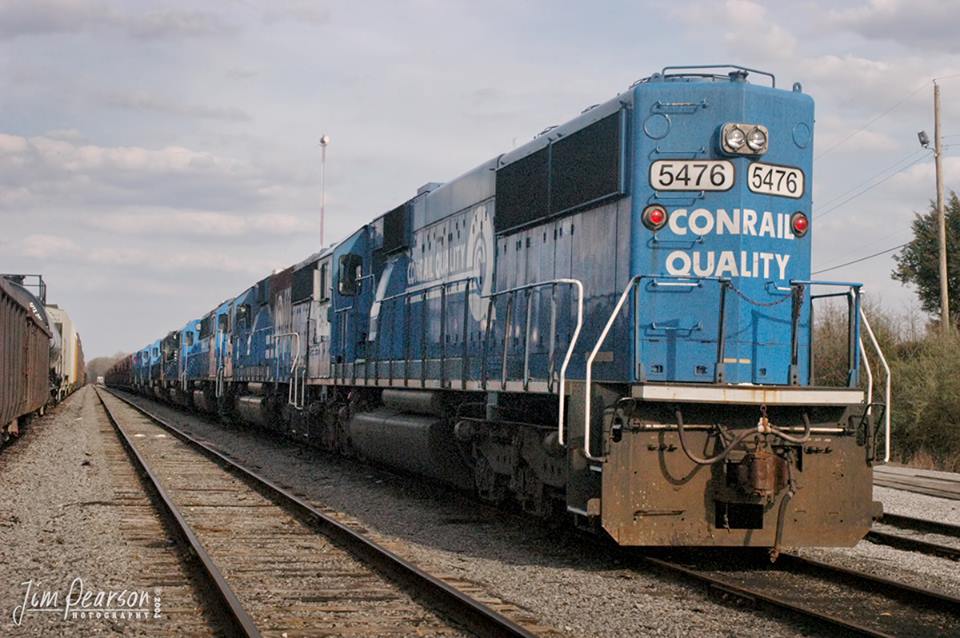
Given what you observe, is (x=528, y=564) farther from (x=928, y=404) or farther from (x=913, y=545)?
(x=928, y=404)

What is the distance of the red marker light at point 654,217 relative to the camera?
8648 mm

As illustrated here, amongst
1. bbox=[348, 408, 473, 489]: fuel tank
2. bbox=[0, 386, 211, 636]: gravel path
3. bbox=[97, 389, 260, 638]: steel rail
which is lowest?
bbox=[0, 386, 211, 636]: gravel path

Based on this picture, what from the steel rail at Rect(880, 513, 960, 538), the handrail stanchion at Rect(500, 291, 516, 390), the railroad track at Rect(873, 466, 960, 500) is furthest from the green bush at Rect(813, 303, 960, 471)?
the handrail stanchion at Rect(500, 291, 516, 390)

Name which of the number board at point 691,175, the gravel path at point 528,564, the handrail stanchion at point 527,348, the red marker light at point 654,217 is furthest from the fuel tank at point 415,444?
the number board at point 691,175

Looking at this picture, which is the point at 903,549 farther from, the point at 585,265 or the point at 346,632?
the point at 346,632

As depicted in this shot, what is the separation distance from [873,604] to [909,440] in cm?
1663

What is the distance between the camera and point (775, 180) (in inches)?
344

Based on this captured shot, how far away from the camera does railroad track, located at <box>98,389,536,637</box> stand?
21.0ft

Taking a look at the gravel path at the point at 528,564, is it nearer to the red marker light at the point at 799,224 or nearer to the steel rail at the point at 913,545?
the steel rail at the point at 913,545

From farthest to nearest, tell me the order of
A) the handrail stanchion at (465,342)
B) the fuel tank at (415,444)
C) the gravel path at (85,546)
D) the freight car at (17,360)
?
the freight car at (17,360) → the fuel tank at (415,444) → the handrail stanchion at (465,342) → the gravel path at (85,546)

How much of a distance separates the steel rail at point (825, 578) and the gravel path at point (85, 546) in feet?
11.2

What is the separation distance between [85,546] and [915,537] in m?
7.74

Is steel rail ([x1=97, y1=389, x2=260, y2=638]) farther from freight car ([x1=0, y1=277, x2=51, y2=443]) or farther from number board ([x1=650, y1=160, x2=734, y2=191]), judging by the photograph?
number board ([x1=650, y1=160, x2=734, y2=191])

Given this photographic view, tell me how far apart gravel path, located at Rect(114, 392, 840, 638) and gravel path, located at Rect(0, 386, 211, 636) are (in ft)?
6.37
